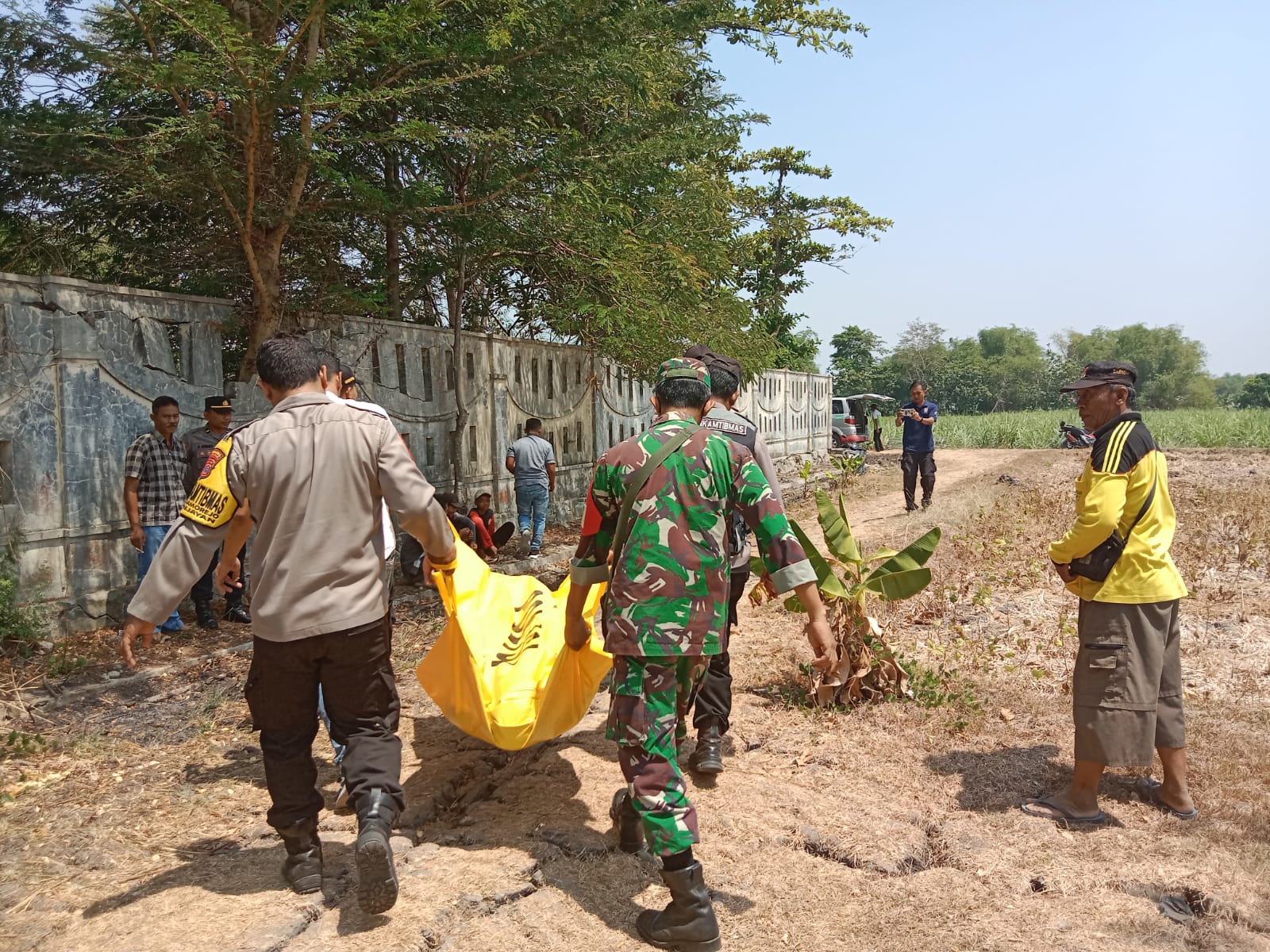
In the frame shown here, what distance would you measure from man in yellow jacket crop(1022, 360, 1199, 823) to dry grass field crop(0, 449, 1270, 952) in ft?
1.09

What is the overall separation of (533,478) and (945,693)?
19.6 ft

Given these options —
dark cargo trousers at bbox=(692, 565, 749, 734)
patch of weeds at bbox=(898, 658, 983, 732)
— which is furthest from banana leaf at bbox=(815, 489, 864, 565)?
dark cargo trousers at bbox=(692, 565, 749, 734)

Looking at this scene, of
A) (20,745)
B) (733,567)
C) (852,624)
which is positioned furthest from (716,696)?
(20,745)

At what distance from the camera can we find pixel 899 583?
5156 mm

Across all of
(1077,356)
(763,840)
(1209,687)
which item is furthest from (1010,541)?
(1077,356)

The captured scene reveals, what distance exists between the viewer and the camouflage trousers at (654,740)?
3062mm

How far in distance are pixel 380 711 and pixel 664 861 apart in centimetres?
112

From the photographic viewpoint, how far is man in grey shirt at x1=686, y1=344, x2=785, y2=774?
441cm

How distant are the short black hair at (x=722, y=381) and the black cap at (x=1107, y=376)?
149 centimetres

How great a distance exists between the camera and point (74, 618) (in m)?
6.47

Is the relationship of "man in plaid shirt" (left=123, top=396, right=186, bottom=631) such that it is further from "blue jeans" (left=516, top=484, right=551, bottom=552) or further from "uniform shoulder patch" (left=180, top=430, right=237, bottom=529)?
"blue jeans" (left=516, top=484, right=551, bottom=552)

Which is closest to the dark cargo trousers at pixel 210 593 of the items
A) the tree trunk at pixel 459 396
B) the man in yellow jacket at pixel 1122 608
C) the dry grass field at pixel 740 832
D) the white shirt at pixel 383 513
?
the dry grass field at pixel 740 832

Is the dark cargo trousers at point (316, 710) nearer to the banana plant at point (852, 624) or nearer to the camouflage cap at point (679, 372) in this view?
the camouflage cap at point (679, 372)

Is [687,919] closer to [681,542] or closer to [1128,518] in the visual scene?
[681,542]
